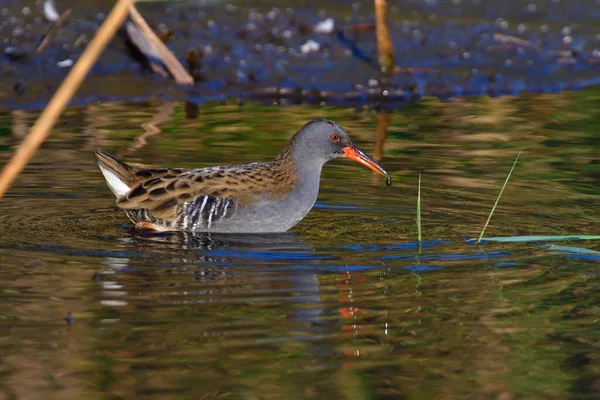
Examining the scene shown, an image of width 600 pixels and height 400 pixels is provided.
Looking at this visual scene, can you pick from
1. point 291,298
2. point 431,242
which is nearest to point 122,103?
point 431,242

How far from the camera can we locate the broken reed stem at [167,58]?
13.4 meters

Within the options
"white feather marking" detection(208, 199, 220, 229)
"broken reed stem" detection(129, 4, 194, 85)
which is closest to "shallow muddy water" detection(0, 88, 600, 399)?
"white feather marking" detection(208, 199, 220, 229)

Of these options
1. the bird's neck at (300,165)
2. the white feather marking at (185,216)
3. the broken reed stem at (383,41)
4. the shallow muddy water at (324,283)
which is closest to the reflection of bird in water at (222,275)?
the shallow muddy water at (324,283)

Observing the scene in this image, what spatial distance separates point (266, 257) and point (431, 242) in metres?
1.13

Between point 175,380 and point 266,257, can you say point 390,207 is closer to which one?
point 266,257

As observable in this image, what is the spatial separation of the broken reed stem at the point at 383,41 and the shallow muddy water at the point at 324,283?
6.30 ft

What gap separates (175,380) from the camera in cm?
534

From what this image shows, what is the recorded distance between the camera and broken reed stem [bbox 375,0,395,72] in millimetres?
13257

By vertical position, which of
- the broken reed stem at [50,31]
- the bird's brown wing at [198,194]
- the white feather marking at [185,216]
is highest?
the broken reed stem at [50,31]

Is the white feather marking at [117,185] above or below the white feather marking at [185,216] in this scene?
above

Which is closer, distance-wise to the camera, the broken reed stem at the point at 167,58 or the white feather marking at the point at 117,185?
the white feather marking at the point at 117,185

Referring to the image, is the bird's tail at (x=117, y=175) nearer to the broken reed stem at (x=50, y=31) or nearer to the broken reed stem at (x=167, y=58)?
the broken reed stem at (x=167, y=58)

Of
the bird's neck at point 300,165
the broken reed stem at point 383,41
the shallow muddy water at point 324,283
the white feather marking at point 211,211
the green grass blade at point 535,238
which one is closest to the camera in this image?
the shallow muddy water at point 324,283

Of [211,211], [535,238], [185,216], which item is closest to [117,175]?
[185,216]
